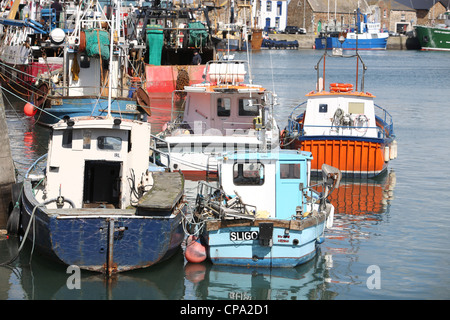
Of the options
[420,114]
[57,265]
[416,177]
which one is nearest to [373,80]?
[420,114]

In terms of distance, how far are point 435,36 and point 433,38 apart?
23.7 inches

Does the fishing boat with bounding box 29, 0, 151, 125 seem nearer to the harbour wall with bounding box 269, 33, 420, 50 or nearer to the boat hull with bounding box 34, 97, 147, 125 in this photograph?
the boat hull with bounding box 34, 97, 147, 125

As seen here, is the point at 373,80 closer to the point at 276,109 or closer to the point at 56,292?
the point at 276,109

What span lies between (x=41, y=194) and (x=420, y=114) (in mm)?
31757

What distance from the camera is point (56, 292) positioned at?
47.8ft

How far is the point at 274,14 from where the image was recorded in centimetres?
13975

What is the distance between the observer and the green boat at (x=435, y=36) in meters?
131

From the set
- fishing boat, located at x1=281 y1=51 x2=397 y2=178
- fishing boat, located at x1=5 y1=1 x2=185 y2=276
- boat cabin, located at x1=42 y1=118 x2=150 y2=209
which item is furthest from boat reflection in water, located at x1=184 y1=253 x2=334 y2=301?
fishing boat, located at x1=281 y1=51 x2=397 y2=178

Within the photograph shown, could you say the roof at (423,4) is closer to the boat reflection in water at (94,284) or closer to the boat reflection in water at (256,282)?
the boat reflection in water at (256,282)

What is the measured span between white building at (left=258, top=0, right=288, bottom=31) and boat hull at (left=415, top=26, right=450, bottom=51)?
23796mm

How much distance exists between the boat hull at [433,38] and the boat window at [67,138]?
121 m

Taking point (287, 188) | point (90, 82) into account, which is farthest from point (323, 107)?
point (90, 82)

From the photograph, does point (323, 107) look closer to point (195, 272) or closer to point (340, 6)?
point (195, 272)
